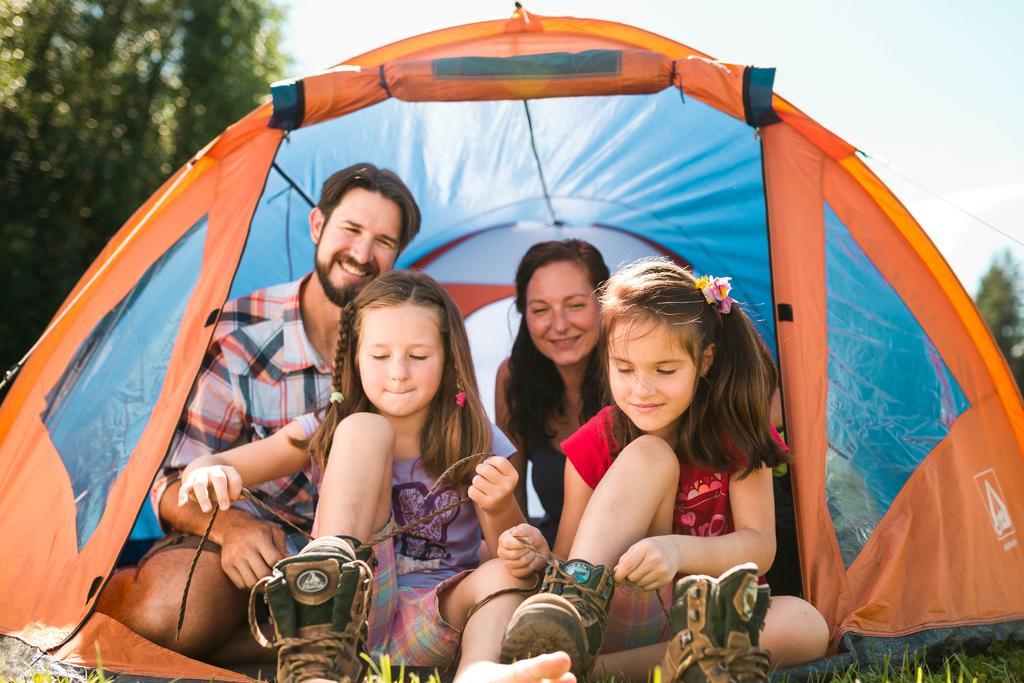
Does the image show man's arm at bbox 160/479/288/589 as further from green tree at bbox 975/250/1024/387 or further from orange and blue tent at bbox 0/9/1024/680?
green tree at bbox 975/250/1024/387

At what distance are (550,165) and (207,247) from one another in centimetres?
141

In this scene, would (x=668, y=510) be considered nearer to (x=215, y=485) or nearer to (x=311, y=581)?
(x=311, y=581)

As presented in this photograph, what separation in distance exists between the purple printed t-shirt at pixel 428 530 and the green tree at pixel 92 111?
4.68 metres

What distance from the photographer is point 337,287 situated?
246 cm

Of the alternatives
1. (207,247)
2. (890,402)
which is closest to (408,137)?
(207,247)

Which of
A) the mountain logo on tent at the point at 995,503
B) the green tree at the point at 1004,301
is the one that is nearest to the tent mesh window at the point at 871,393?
the mountain logo on tent at the point at 995,503

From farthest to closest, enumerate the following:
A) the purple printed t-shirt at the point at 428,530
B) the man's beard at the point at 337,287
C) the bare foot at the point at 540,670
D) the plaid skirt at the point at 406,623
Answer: the man's beard at the point at 337,287
the purple printed t-shirt at the point at 428,530
the plaid skirt at the point at 406,623
the bare foot at the point at 540,670

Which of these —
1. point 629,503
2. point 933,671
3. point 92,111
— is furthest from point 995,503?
point 92,111

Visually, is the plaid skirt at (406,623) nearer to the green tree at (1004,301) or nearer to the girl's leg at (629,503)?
the girl's leg at (629,503)

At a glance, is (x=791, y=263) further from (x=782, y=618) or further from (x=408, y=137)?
(x=408, y=137)

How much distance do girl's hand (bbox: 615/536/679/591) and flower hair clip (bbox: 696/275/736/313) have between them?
0.51 metres

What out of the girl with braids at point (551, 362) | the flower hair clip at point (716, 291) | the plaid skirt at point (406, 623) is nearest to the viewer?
the plaid skirt at point (406, 623)

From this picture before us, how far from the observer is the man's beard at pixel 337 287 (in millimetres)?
2447

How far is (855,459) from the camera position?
6.57 feet
